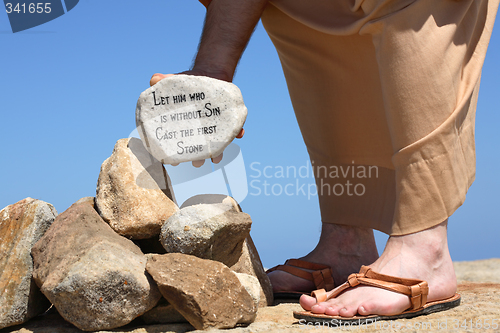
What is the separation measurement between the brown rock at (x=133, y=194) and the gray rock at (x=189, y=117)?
0.09 m

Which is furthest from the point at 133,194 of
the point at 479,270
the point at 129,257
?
the point at 479,270

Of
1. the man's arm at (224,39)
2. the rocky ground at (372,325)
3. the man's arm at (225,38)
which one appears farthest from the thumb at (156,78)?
the rocky ground at (372,325)

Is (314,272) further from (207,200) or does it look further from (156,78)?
(156,78)

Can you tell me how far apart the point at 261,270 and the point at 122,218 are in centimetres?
78

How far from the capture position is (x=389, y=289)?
2.01 meters

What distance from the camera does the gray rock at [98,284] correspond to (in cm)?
167

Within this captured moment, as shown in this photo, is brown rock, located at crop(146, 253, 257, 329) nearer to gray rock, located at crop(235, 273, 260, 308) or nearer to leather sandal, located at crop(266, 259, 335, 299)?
gray rock, located at crop(235, 273, 260, 308)

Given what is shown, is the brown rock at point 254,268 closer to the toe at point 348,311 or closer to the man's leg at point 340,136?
the man's leg at point 340,136

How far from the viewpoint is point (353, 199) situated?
9.37ft

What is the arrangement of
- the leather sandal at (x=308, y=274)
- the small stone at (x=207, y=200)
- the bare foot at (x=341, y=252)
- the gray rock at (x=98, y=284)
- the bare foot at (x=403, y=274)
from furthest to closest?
the bare foot at (x=341, y=252), the leather sandal at (x=308, y=274), the small stone at (x=207, y=200), the bare foot at (x=403, y=274), the gray rock at (x=98, y=284)

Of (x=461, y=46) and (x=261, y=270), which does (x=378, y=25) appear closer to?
(x=461, y=46)

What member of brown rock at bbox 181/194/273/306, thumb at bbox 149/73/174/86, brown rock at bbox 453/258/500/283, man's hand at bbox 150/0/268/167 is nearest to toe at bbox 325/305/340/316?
brown rock at bbox 181/194/273/306

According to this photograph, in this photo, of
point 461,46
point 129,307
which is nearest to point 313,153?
point 461,46

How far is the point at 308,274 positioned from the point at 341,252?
276 mm
